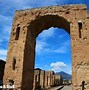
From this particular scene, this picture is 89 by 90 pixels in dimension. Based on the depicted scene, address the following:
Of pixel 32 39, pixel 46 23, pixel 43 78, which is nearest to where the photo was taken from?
pixel 46 23

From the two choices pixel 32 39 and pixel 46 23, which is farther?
pixel 32 39

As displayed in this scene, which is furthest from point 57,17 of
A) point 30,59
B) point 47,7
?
point 30,59

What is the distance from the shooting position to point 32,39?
1566 centimetres

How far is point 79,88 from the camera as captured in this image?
1164 centimetres

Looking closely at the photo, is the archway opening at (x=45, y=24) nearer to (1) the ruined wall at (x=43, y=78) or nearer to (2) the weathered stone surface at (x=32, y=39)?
(2) the weathered stone surface at (x=32, y=39)

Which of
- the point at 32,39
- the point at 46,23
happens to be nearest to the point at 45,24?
the point at 46,23

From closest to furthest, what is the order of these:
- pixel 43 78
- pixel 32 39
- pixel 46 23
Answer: pixel 46 23
pixel 32 39
pixel 43 78

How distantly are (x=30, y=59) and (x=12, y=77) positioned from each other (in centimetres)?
256

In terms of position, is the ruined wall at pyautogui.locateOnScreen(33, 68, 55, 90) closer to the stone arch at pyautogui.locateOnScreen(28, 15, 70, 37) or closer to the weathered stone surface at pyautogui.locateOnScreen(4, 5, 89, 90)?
the stone arch at pyautogui.locateOnScreen(28, 15, 70, 37)

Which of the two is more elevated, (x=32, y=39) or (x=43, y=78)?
(x=32, y=39)

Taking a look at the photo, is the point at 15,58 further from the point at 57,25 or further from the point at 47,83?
the point at 47,83

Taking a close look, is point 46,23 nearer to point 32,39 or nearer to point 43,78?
point 32,39

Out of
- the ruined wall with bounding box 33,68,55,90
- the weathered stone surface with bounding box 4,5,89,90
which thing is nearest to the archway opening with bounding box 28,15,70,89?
the weathered stone surface with bounding box 4,5,89,90

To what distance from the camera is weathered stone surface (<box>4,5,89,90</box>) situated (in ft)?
40.3
